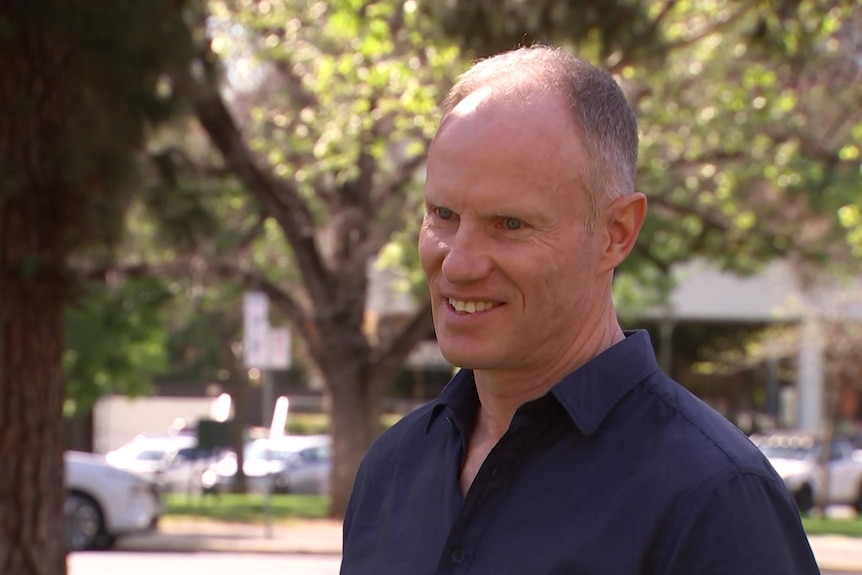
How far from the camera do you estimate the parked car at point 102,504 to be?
17.0 metres

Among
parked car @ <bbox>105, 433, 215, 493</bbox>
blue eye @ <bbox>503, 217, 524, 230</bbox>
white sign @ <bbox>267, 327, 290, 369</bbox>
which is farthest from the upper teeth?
parked car @ <bbox>105, 433, 215, 493</bbox>

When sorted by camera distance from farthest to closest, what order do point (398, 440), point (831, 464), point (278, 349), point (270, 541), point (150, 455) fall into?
point (150, 455)
point (831, 464)
point (278, 349)
point (270, 541)
point (398, 440)

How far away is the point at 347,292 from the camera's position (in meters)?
19.3

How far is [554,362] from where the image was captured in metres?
2.16

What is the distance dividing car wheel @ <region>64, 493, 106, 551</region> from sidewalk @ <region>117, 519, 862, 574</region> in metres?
0.44

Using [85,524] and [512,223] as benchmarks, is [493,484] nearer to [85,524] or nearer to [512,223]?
[512,223]

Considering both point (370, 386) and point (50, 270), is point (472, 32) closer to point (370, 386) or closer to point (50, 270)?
point (50, 270)

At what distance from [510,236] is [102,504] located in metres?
15.9

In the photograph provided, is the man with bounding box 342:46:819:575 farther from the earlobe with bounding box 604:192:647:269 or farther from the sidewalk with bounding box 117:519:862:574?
the sidewalk with bounding box 117:519:862:574

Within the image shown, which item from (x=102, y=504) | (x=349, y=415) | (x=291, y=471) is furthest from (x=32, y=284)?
(x=291, y=471)

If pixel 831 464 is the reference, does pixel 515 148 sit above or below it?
above

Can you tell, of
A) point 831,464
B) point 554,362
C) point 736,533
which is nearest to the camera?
point 736,533

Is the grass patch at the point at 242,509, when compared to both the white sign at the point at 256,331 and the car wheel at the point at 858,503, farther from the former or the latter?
the car wheel at the point at 858,503

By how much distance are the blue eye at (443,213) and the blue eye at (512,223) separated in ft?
0.32
